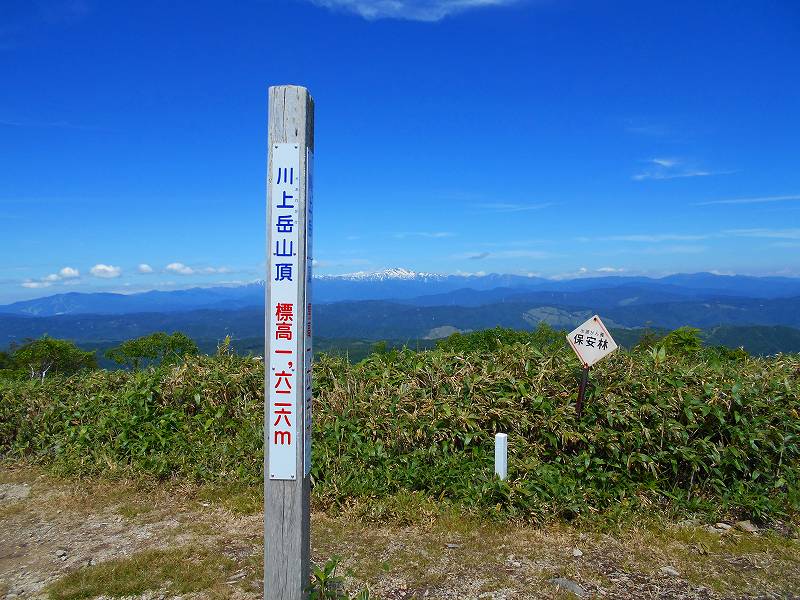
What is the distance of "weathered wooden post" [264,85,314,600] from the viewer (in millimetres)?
2754

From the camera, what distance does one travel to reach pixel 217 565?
152 inches

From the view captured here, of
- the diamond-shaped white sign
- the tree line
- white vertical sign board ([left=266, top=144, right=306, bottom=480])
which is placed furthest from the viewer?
the tree line

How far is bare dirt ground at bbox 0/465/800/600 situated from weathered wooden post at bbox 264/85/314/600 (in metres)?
0.92

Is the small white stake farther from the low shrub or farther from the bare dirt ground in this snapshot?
the bare dirt ground

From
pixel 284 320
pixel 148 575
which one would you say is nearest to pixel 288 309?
pixel 284 320

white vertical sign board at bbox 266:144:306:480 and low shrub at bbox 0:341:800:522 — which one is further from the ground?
white vertical sign board at bbox 266:144:306:480

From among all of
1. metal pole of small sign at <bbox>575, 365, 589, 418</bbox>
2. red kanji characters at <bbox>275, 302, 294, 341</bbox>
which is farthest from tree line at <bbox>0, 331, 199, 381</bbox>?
red kanji characters at <bbox>275, 302, 294, 341</bbox>

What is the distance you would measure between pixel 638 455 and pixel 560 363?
1.25 m

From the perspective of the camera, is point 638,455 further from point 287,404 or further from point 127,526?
point 127,526

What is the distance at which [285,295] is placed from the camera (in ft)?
9.05

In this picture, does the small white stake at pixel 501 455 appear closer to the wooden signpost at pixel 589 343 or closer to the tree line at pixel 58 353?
the wooden signpost at pixel 589 343

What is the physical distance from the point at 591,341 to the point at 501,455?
1460 mm

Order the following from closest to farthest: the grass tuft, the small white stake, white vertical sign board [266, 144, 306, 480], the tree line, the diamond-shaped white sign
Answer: white vertical sign board [266, 144, 306, 480], the grass tuft, the small white stake, the diamond-shaped white sign, the tree line

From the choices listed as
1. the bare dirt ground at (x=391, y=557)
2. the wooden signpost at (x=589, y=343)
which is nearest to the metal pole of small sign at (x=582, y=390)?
the wooden signpost at (x=589, y=343)
